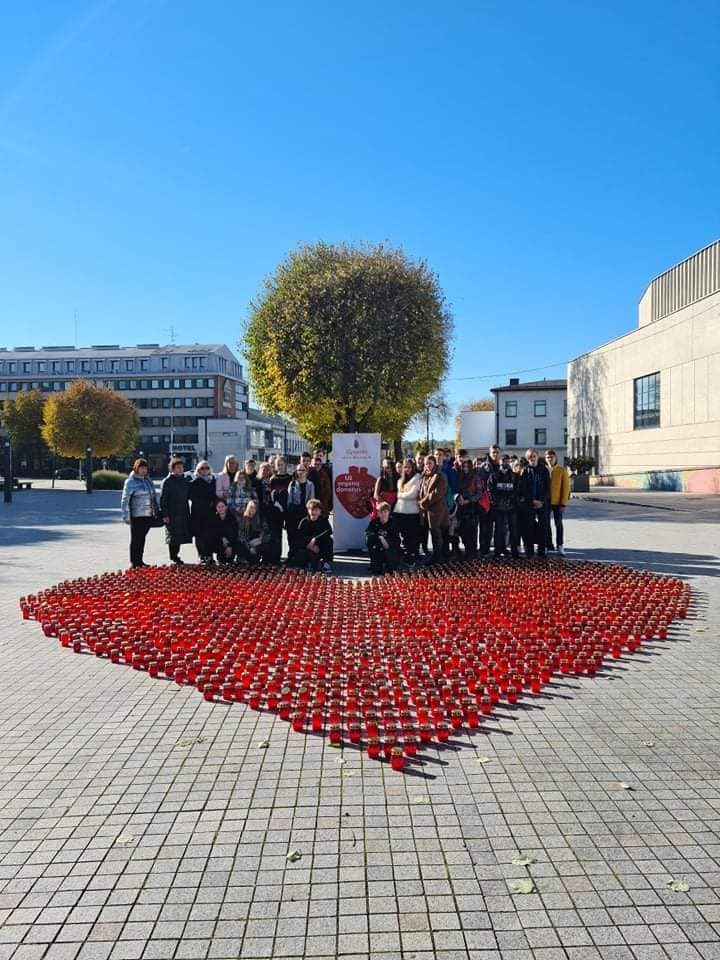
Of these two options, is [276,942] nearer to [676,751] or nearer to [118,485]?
[676,751]

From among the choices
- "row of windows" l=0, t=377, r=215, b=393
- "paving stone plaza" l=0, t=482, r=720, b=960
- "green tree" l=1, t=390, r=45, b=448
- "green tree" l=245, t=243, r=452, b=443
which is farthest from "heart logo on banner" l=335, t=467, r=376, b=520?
"row of windows" l=0, t=377, r=215, b=393

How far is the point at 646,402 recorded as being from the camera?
157 ft

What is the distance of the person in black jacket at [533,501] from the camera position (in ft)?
45.6

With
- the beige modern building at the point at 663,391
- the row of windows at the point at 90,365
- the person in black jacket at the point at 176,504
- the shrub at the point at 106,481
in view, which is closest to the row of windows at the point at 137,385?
the row of windows at the point at 90,365

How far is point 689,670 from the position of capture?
6906 mm

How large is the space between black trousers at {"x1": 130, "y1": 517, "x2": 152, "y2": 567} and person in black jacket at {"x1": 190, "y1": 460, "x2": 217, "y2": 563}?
2.46 feet

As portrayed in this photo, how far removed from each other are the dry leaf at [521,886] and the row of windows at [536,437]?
8517 cm

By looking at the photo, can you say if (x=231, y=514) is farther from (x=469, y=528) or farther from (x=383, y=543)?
(x=469, y=528)

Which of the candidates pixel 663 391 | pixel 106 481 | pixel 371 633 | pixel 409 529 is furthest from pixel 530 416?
pixel 371 633

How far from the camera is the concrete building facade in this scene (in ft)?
283

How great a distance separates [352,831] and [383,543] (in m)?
8.48

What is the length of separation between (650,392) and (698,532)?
29.9 metres

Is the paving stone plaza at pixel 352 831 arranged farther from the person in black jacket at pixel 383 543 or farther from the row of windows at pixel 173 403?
the row of windows at pixel 173 403

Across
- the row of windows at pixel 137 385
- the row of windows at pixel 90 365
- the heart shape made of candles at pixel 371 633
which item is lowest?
the heart shape made of candles at pixel 371 633
